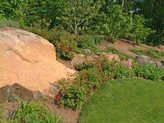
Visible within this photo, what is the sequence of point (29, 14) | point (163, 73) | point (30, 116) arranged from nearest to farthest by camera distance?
point (30, 116) < point (163, 73) < point (29, 14)

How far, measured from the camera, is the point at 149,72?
15992 millimetres

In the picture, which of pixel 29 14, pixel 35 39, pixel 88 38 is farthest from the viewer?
pixel 29 14

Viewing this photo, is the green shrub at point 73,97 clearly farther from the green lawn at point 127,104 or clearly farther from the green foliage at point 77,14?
the green foliage at point 77,14

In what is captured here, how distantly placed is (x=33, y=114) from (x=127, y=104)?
332 cm

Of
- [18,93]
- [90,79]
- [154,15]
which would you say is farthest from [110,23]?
[18,93]

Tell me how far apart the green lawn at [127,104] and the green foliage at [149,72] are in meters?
0.82

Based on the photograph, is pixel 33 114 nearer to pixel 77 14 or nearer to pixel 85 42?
pixel 85 42

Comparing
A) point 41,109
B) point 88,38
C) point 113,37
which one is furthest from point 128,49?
point 41,109

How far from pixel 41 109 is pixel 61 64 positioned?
377cm

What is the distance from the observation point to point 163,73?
53.3ft

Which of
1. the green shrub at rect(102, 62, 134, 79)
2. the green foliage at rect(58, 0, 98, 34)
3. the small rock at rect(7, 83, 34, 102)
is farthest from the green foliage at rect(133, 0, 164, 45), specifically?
the small rock at rect(7, 83, 34, 102)

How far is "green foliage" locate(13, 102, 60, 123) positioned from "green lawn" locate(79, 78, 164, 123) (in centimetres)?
102

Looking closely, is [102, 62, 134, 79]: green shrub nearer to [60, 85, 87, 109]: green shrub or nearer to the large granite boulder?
the large granite boulder

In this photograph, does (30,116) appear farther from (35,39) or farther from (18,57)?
(35,39)
